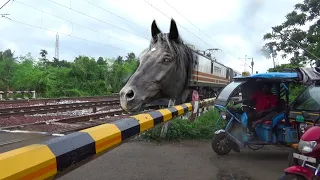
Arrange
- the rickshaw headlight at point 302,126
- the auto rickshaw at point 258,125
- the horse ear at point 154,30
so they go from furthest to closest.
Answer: the auto rickshaw at point 258,125
the rickshaw headlight at point 302,126
the horse ear at point 154,30

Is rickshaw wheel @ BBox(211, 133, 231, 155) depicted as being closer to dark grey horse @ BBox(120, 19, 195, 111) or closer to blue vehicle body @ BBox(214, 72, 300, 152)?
blue vehicle body @ BBox(214, 72, 300, 152)

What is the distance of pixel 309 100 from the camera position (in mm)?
5402

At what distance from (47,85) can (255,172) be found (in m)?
28.3

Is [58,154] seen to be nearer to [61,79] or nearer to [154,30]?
[154,30]

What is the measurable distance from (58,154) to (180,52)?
1106mm

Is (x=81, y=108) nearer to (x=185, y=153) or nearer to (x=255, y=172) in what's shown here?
(x=185, y=153)

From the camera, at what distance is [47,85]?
30.1 metres

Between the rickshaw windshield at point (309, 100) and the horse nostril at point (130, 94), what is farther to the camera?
the rickshaw windshield at point (309, 100)

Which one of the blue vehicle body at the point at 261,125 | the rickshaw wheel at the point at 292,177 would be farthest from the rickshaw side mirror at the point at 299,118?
the rickshaw wheel at the point at 292,177

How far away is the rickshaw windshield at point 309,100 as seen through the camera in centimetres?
525

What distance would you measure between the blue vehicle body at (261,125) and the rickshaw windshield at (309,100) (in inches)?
11.2

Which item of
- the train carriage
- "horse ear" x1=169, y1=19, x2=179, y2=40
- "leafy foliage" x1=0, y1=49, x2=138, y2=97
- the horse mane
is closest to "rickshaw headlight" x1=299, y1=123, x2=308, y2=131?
the train carriage

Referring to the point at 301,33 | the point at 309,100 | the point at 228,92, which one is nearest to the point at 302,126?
the point at 309,100

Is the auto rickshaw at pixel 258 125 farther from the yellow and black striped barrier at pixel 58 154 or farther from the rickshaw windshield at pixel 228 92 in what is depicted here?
the yellow and black striped barrier at pixel 58 154
